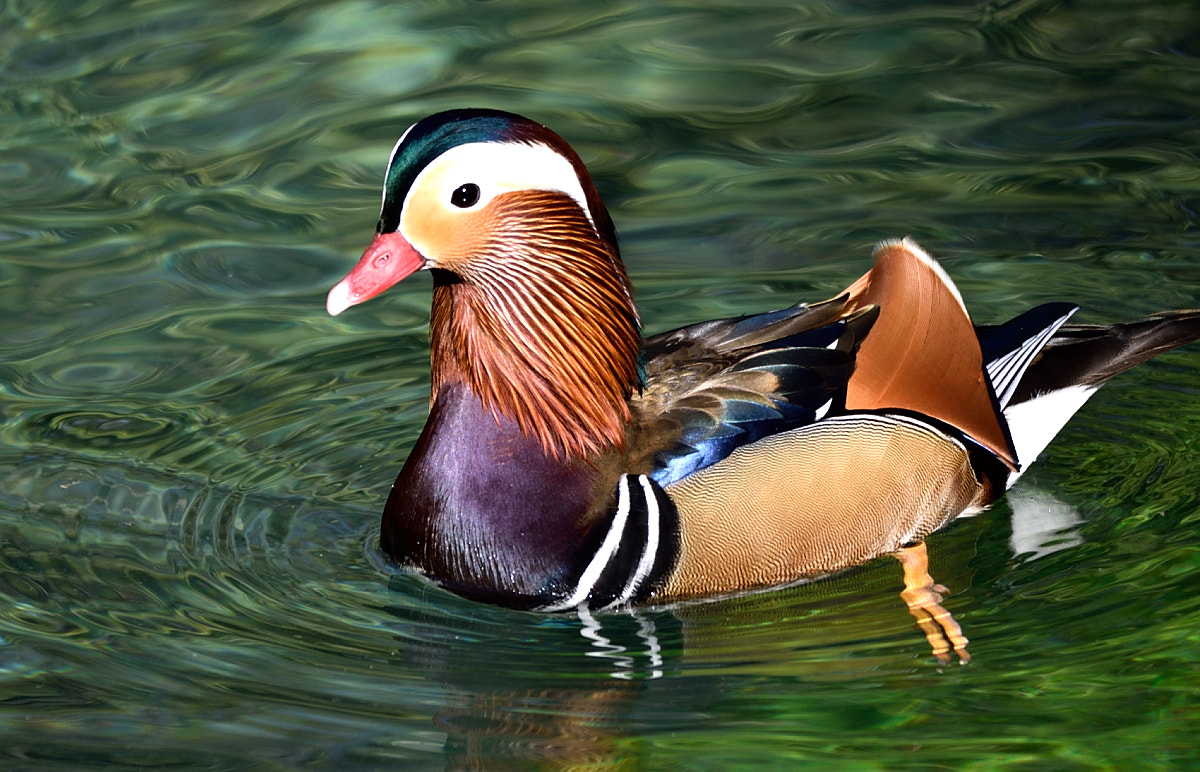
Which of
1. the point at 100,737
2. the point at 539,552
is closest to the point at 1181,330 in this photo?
the point at 539,552

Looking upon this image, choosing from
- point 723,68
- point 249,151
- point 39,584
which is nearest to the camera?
point 39,584

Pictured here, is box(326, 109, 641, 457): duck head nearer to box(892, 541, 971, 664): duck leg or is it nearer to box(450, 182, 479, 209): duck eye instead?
box(450, 182, 479, 209): duck eye

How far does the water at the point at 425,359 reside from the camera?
14.2ft

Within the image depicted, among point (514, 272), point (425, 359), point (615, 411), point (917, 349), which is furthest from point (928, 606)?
point (425, 359)

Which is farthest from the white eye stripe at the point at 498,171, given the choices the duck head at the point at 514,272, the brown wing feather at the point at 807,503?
the brown wing feather at the point at 807,503

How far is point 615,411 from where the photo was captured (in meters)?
4.89

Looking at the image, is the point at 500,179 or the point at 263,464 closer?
the point at 500,179

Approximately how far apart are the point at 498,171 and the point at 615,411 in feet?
2.57

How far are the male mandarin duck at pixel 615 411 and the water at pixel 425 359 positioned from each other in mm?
159

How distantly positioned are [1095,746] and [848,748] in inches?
22.9

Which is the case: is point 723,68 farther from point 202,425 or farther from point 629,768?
point 629,768

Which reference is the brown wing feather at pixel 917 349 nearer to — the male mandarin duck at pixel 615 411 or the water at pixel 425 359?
the male mandarin duck at pixel 615 411

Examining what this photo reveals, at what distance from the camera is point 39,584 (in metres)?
4.96

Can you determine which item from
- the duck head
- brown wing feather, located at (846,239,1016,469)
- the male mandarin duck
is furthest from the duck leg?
the duck head
